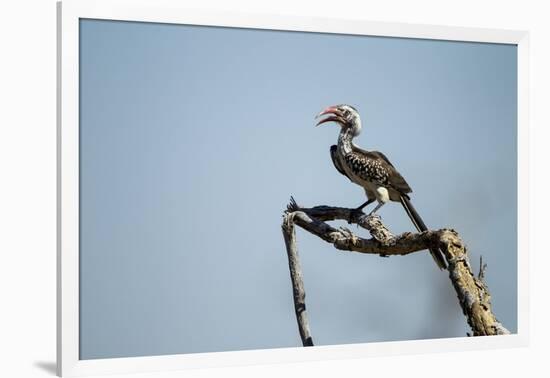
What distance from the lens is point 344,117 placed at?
15.0 ft

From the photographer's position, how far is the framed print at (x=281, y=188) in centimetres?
412

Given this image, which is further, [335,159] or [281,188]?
[335,159]

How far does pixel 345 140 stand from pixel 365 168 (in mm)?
183

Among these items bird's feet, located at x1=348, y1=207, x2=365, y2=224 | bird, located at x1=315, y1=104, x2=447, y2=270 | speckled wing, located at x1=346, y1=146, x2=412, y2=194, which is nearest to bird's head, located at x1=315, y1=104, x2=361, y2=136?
bird, located at x1=315, y1=104, x2=447, y2=270

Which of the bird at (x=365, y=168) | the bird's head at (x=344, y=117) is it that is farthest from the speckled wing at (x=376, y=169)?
the bird's head at (x=344, y=117)

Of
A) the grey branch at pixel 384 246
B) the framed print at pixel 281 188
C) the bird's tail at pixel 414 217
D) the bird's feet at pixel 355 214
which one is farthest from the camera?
the bird's tail at pixel 414 217

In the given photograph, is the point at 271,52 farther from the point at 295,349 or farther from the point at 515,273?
the point at 515,273

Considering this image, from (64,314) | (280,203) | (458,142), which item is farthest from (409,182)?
(64,314)

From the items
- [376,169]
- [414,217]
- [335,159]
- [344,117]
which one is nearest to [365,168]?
[376,169]

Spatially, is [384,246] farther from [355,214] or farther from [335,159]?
[335,159]

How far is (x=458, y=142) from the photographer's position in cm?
486

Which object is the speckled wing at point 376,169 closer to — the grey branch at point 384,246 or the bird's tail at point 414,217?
the bird's tail at point 414,217

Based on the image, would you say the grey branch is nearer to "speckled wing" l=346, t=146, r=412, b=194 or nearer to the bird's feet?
the bird's feet

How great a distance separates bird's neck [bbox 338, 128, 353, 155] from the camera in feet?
15.0
